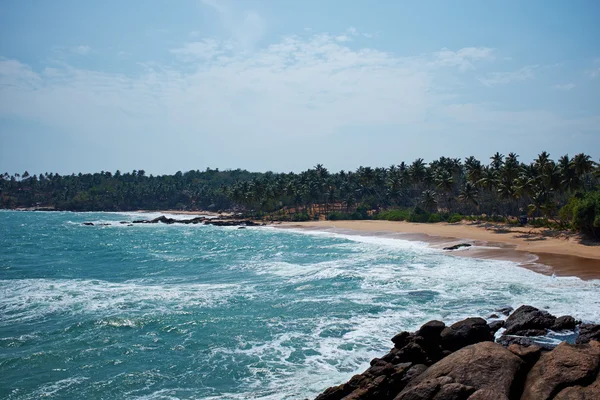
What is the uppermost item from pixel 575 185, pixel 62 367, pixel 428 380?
pixel 575 185

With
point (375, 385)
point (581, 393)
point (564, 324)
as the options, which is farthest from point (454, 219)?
point (581, 393)

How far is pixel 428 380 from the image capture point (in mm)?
11125

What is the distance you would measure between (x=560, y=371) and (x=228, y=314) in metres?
16.8

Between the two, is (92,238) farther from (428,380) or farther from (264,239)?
(428,380)

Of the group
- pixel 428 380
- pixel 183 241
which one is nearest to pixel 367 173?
pixel 183 241

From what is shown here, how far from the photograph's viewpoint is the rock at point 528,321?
1884cm

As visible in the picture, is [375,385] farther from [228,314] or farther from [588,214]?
[588,214]

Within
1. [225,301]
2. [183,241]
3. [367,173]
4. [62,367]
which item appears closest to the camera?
[62,367]

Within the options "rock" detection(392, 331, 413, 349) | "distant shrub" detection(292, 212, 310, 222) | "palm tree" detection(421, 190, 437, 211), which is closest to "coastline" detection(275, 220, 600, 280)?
"palm tree" detection(421, 190, 437, 211)

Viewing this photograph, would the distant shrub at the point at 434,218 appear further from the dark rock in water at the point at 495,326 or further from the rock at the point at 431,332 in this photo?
the rock at the point at 431,332

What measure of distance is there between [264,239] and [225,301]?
3757 centimetres

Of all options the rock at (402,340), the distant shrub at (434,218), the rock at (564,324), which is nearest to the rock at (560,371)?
A: the rock at (402,340)

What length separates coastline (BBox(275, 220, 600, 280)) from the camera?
34.0 meters

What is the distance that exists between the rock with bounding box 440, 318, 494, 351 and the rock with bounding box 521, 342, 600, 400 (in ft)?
13.3
